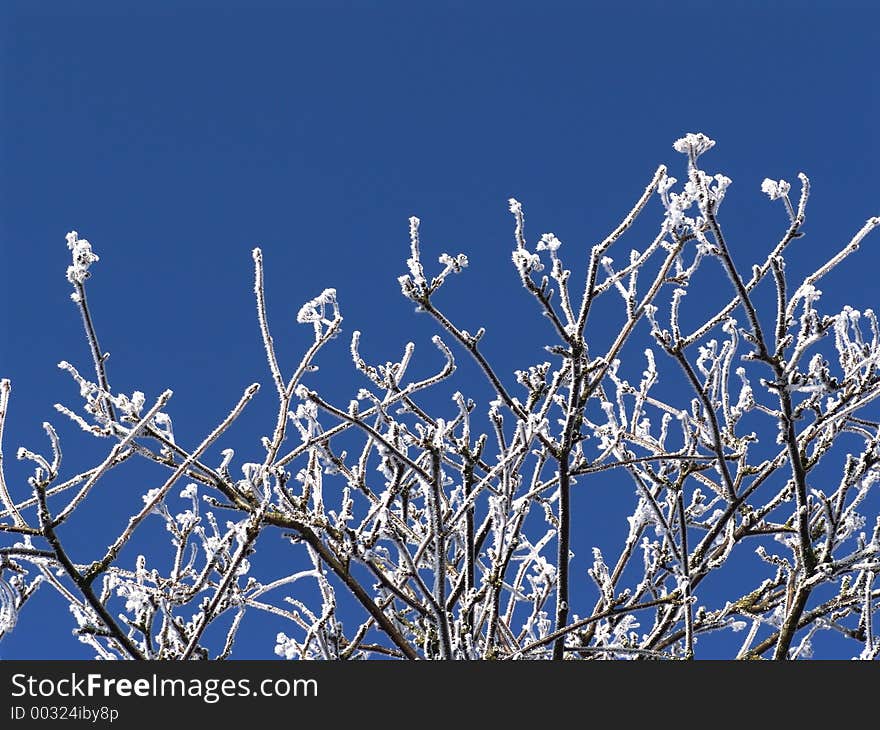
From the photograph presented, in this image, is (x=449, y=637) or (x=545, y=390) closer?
(x=449, y=637)

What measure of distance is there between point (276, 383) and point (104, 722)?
1389 millimetres

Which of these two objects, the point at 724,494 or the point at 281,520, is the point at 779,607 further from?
the point at 281,520

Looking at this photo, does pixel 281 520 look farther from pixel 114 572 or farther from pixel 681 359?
pixel 681 359

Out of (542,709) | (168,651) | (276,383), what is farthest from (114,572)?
(542,709)

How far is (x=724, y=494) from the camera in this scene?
147 inches

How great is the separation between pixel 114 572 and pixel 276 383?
129 centimetres

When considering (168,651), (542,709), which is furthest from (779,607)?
(168,651)

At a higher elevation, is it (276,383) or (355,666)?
(276,383)

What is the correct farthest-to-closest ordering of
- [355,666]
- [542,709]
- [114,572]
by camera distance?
[114,572], [355,666], [542,709]

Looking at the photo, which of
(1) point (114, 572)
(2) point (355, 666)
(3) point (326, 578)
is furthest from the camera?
(1) point (114, 572)

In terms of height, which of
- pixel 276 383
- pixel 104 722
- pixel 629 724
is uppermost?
pixel 276 383

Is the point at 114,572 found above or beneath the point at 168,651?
above

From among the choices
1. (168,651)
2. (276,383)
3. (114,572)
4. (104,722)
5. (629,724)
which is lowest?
(629,724)

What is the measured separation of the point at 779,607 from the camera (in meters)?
3.85
